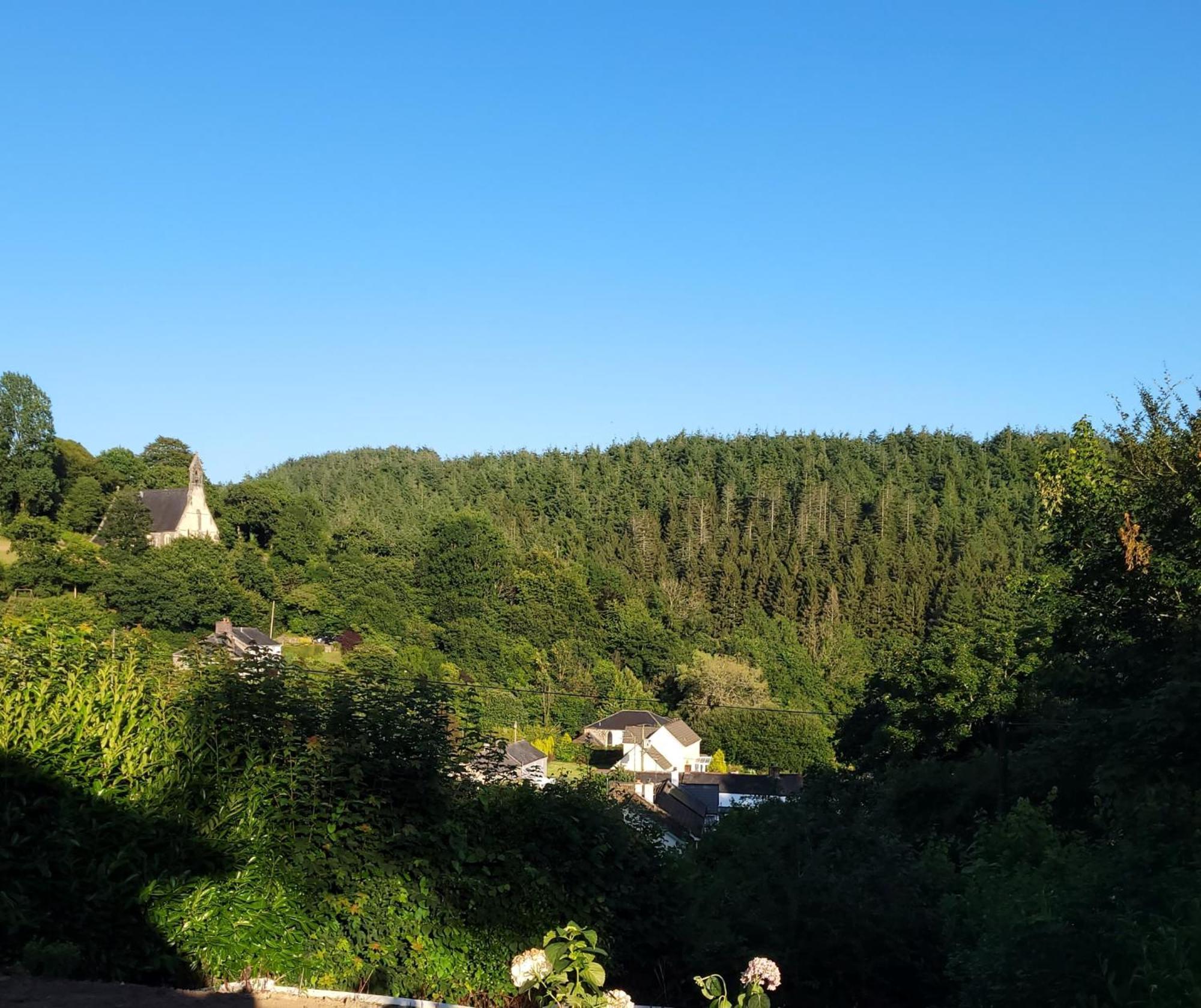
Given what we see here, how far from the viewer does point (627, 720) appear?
53.4 m

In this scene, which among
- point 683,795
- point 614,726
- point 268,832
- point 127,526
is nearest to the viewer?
point 268,832

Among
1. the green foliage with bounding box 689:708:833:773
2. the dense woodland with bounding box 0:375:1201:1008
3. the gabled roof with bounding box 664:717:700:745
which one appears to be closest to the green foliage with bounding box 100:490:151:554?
the gabled roof with bounding box 664:717:700:745

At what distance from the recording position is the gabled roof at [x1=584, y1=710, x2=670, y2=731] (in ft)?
171

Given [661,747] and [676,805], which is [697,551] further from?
[676,805]

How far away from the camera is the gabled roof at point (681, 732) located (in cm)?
5372

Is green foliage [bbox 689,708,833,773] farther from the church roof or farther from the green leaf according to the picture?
the green leaf

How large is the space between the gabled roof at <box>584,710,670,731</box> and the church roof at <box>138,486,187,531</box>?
3658cm

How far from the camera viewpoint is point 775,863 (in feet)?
25.4

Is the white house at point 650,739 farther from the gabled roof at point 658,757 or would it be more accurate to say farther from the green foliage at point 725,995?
the green foliage at point 725,995

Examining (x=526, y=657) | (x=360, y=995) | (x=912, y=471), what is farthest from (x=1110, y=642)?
(x=912, y=471)

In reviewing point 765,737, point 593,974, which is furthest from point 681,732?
point 593,974

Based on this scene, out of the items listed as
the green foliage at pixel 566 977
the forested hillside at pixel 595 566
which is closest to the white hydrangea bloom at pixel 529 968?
the green foliage at pixel 566 977

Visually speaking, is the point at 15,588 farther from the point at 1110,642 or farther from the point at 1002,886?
the point at 1002,886

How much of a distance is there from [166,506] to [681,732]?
43245 millimetres
